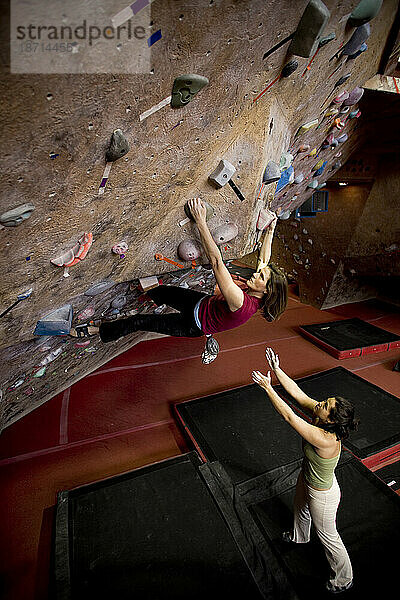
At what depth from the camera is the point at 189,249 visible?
1826mm

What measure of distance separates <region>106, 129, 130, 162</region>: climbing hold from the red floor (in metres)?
2.20

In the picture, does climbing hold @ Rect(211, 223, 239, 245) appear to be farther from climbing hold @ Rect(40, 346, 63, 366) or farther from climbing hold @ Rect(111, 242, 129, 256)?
climbing hold @ Rect(40, 346, 63, 366)

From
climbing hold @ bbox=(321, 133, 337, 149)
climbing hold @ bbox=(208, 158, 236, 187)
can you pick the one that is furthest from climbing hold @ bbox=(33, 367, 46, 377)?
climbing hold @ bbox=(321, 133, 337, 149)

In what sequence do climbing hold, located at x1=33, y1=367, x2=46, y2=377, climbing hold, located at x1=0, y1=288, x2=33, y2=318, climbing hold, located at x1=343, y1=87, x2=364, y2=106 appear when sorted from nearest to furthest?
climbing hold, located at x1=0, y1=288, x2=33, y2=318 → climbing hold, located at x1=343, y1=87, x2=364, y2=106 → climbing hold, located at x1=33, y1=367, x2=46, y2=377

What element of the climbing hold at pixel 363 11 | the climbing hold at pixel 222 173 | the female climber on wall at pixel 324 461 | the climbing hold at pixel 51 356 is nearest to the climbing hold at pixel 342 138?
the climbing hold at pixel 363 11

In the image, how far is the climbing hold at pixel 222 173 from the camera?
1.57 meters

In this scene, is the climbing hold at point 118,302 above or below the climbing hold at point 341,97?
below

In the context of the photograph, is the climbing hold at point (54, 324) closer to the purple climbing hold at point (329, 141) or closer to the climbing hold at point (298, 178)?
the climbing hold at point (298, 178)

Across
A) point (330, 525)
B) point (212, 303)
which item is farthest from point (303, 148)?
point (330, 525)

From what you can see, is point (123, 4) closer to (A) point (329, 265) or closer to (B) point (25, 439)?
(B) point (25, 439)

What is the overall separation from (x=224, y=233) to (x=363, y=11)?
105 centimetres

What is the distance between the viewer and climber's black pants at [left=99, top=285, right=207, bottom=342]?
2064 millimetres

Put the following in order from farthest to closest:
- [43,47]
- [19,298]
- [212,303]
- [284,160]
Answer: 1. [284,160]
2. [212,303]
3. [19,298]
4. [43,47]

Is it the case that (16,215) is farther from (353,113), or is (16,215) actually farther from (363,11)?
(353,113)
